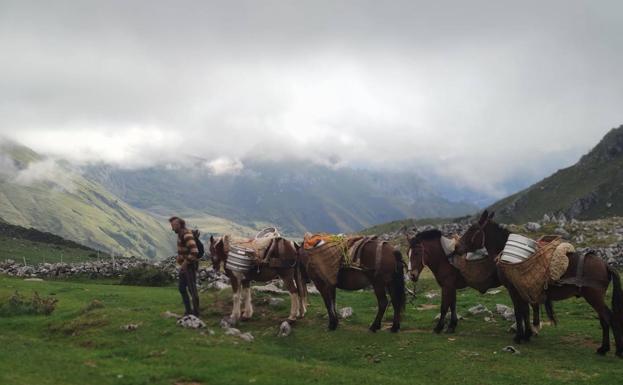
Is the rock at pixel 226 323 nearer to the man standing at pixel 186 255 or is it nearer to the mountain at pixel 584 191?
the man standing at pixel 186 255

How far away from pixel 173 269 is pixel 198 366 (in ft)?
86.7

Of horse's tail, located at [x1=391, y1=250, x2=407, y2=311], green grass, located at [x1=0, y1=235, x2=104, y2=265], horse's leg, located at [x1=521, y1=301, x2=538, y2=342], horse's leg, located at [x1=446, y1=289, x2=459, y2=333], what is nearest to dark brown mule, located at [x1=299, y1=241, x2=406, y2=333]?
horse's tail, located at [x1=391, y1=250, x2=407, y2=311]

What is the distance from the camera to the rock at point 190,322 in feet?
55.0

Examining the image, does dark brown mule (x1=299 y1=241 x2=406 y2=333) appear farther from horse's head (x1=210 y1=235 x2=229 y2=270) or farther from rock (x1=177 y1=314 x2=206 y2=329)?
rock (x1=177 y1=314 x2=206 y2=329)

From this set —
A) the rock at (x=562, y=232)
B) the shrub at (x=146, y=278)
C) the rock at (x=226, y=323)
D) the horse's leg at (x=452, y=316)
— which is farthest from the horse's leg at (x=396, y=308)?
the rock at (x=562, y=232)

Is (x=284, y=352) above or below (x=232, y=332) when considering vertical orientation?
below

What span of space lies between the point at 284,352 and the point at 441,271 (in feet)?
19.9

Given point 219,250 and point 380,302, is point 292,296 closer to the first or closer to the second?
point 380,302

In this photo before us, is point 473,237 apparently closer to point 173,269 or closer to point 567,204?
point 173,269

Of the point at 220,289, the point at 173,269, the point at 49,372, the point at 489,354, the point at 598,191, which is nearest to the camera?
the point at 49,372

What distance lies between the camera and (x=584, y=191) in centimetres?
15250

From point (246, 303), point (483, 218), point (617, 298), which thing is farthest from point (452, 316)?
point (246, 303)

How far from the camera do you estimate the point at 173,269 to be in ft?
127

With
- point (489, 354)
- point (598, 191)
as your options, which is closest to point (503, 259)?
point (489, 354)
